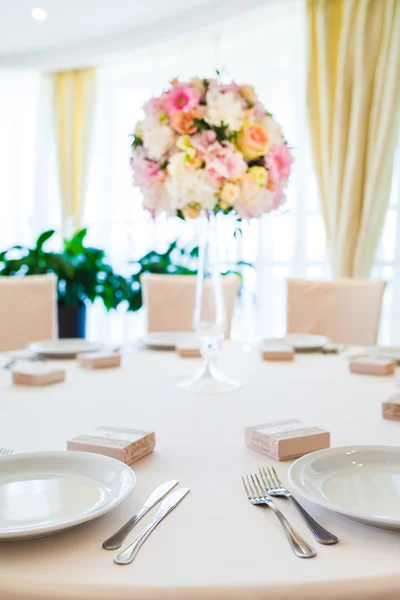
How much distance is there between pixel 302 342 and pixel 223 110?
1.02 meters

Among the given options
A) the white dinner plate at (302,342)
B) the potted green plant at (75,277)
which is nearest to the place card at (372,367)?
the white dinner plate at (302,342)

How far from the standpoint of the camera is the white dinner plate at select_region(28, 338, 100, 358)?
2.06m

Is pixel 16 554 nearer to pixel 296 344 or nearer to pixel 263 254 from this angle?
pixel 296 344

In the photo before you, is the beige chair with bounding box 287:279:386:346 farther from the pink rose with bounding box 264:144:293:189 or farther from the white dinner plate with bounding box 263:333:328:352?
the pink rose with bounding box 264:144:293:189

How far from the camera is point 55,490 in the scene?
86cm

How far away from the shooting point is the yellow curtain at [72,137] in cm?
567

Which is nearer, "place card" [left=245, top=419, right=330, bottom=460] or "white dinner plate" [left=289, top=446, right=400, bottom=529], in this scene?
"white dinner plate" [left=289, top=446, right=400, bottom=529]

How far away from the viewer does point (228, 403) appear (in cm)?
144

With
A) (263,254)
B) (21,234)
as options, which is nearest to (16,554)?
(263,254)

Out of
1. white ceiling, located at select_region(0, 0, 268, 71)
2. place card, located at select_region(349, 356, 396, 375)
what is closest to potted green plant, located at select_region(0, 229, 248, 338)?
white ceiling, located at select_region(0, 0, 268, 71)

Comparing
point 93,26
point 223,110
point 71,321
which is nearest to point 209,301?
point 223,110

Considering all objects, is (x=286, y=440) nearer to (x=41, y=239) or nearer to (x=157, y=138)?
(x=157, y=138)

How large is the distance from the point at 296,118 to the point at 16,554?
4.33m

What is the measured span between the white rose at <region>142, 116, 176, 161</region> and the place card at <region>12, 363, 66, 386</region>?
63 centimetres
